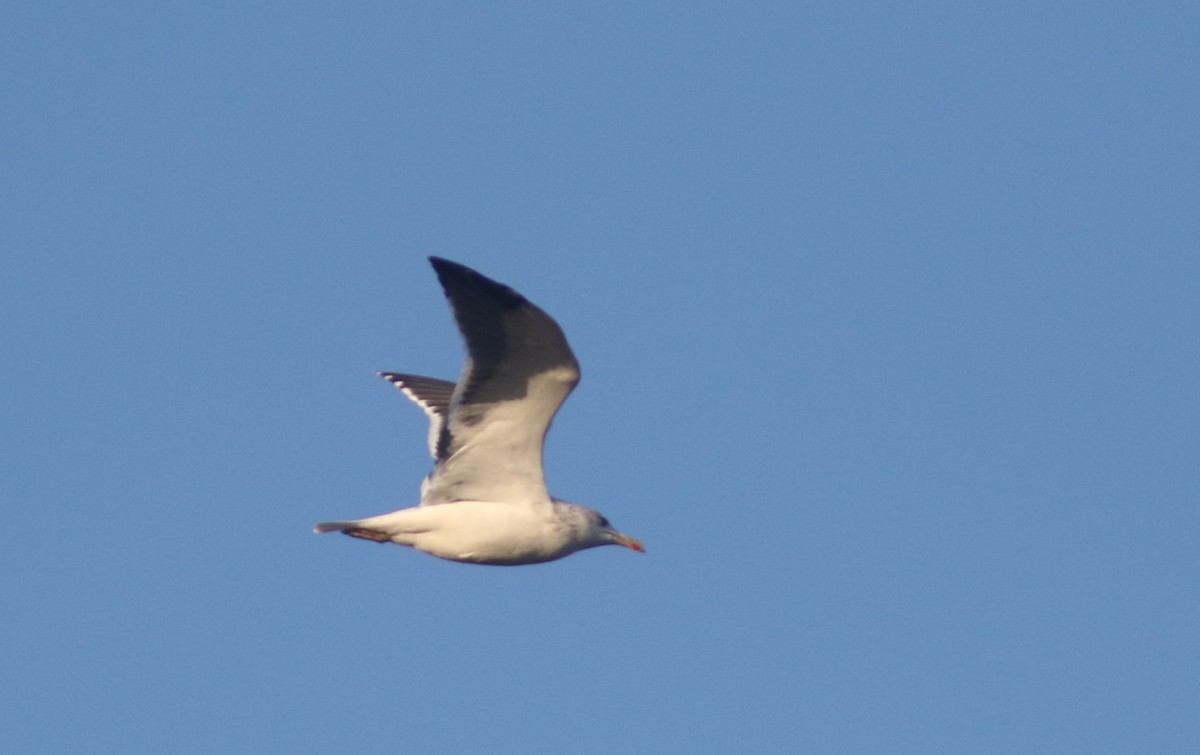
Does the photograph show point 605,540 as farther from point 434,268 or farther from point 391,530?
point 434,268

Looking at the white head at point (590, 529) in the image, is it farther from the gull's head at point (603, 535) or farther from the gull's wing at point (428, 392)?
the gull's wing at point (428, 392)

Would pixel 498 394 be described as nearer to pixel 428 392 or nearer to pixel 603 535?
pixel 603 535

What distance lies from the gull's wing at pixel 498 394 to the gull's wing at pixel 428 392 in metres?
1.53

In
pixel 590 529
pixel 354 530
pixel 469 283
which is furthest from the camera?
pixel 590 529

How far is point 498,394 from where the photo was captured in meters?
16.1

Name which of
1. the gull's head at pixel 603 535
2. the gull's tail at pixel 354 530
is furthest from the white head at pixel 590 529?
the gull's tail at pixel 354 530

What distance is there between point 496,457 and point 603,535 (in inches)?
60.3

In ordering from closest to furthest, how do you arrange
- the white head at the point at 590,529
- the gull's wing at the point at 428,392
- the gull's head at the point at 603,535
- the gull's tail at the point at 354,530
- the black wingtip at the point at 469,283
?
the black wingtip at the point at 469,283, the gull's tail at the point at 354,530, the white head at the point at 590,529, the gull's head at the point at 603,535, the gull's wing at the point at 428,392

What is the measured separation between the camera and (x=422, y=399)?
63.5ft

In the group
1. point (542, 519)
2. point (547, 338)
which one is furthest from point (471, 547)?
point (547, 338)

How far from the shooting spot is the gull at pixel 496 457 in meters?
15.5

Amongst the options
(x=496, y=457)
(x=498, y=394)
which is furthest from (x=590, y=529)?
(x=498, y=394)

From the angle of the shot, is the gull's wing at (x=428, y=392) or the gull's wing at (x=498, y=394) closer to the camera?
the gull's wing at (x=498, y=394)

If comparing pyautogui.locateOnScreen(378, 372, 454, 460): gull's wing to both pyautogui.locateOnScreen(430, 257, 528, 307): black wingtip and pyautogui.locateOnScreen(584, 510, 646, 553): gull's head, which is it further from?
pyautogui.locateOnScreen(430, 257, 528, 307): black wingtip
